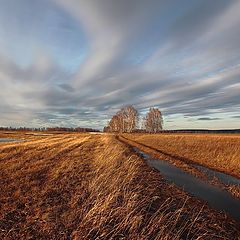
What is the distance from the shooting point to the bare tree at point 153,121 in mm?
133875

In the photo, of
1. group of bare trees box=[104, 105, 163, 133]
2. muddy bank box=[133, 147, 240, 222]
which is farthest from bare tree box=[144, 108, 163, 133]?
muddy bank box=[133, 147, 240, 222]

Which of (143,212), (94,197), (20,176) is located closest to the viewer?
(143,212)

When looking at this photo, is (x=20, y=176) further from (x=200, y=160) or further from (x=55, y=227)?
(x=200, y=160)

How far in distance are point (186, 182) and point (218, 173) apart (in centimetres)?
430

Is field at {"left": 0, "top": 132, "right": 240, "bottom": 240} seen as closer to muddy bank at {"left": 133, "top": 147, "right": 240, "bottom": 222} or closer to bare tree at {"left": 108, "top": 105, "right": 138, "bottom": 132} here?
muddy bank at {"left": 133, "top": 147, "right": 240, "bottom": 222}

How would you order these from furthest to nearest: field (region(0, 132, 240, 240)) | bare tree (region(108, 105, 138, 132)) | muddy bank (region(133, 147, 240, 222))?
1. bare tree (region(108, 105, 138, 132))
2. muddy bank (region(133, 147, 240, 222))
3. field (region(0, 132, 240, 240))

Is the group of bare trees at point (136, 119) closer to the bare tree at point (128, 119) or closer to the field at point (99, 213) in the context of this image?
the bare tree at point (128, 119)

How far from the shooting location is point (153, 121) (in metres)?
134

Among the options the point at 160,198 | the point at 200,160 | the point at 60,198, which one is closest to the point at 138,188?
the point at 160,198

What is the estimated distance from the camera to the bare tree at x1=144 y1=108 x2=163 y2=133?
133875 mm

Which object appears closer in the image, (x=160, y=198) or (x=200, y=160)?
(x=160, y=198)

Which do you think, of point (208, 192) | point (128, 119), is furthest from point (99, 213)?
point (128, 119)

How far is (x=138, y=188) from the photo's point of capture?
11.3 m

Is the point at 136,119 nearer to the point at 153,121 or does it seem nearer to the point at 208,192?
the point at 153,121
